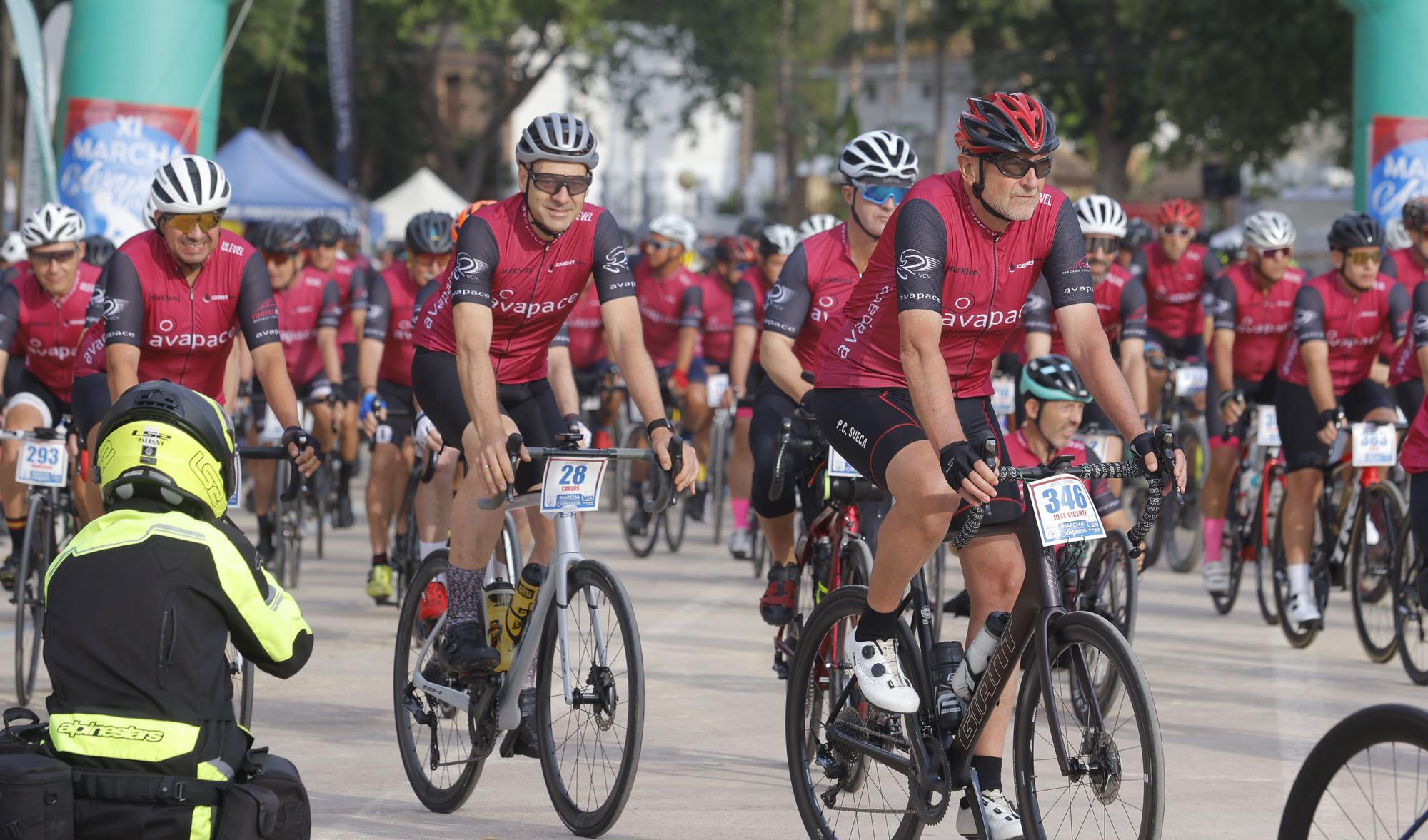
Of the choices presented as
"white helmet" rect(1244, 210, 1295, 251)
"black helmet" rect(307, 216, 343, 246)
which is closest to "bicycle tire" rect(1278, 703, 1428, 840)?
"white helmet" rect(1244, 210, 1295, 251)

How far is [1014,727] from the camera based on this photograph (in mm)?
5207

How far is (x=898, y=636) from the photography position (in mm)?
5535

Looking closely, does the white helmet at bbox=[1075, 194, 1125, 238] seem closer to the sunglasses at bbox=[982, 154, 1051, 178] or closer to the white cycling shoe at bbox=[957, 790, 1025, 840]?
the sunglasses at bbox=[982, 154, 1051, 178]

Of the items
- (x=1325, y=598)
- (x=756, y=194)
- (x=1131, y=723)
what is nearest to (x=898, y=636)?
(x=1131, y=723)

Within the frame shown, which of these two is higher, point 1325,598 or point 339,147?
point 339,147

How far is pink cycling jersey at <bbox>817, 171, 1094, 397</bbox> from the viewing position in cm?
530

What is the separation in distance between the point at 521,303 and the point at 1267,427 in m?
6.17

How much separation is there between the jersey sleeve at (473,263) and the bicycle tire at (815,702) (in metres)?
1.47

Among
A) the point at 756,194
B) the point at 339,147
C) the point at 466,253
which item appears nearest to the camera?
the point at 466,253

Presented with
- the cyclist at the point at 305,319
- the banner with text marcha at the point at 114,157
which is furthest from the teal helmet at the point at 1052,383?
the banner with text marcha at the point at 114,157

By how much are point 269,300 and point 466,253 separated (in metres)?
1.71

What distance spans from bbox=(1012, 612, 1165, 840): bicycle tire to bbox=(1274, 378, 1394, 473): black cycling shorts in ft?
18.7

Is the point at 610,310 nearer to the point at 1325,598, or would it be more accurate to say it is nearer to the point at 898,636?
the point at 898,636

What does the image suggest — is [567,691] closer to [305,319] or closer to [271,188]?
[305,319]
